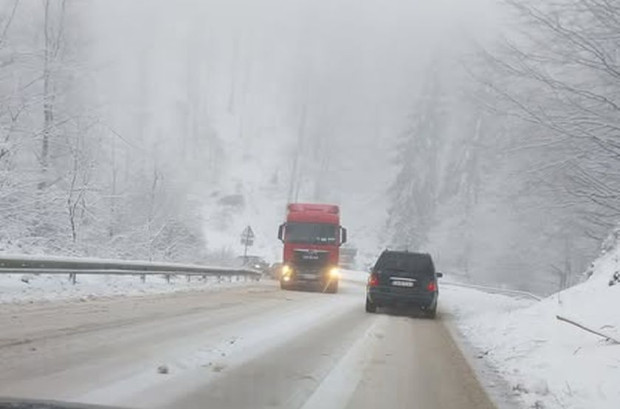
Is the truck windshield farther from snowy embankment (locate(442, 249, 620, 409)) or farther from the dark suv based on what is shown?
snowy embankment (locate(442, 249, 620, 409))

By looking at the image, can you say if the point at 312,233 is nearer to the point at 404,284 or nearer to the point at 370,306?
the point at 370,306

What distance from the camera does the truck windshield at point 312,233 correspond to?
3069 centimetres

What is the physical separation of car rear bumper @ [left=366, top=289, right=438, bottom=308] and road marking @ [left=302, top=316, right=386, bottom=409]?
281 inches

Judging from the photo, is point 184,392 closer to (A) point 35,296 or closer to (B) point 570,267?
Result: (A) point 35,296

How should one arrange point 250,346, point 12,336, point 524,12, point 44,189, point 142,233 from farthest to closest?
point 142,233, point 44,189, point 524,12, point 250,346, point 12,336

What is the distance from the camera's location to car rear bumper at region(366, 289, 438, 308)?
20047 mm

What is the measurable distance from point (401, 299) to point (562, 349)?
907 centimetres

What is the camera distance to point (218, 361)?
9.14 metres

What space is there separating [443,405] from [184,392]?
252cm

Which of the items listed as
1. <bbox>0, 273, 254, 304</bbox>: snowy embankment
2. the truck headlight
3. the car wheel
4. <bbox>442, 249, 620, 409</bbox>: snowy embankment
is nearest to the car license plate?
the car wheel

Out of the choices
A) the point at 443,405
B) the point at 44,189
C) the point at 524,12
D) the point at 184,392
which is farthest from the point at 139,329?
the point at 44,189

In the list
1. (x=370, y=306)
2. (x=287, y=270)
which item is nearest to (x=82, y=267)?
(x=370, y=306)

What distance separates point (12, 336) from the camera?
9.75 m

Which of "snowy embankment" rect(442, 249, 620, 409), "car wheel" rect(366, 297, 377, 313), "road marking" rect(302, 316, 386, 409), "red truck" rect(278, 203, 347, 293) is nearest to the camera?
"road marking" rect(302, 316, 386, 409)
